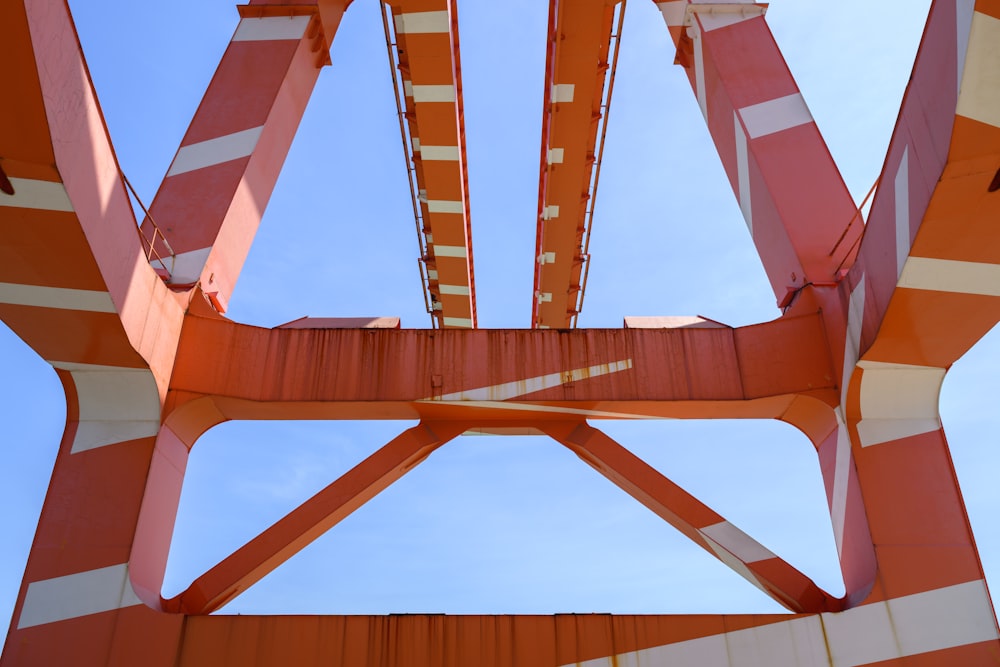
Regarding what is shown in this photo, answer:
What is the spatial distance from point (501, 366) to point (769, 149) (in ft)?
11.9

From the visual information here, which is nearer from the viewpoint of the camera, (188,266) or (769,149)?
(188,266)

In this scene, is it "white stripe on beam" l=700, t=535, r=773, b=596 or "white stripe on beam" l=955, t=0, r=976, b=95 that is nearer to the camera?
"white stripe on beam" l=955, t=0, r=976, b=95

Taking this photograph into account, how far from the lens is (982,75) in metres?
4.54

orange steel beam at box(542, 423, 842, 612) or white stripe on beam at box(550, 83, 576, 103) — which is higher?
white stripe on beam at box(550, 83, 576, 103)

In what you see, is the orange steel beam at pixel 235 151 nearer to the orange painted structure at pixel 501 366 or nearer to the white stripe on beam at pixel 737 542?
the orange painted structure at pixel 501 366

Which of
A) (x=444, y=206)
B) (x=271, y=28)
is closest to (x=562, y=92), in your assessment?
(x=444, y=206)

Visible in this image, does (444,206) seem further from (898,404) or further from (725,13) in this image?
(898,404)

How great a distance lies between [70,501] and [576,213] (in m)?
8.24

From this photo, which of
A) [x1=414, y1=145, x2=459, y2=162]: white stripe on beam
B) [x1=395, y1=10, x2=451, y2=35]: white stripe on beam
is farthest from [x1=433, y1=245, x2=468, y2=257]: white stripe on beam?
[x1=395, y1=10, x2=451, y2=35]: white stripe on beam

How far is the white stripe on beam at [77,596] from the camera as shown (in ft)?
21.5

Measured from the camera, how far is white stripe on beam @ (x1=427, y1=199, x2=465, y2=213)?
11.8m

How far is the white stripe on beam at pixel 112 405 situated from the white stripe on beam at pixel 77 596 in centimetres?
120

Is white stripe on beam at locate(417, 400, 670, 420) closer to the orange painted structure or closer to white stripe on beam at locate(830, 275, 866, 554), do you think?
the orange painted structure

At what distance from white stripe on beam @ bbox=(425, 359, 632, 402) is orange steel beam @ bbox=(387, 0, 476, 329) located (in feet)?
13.9
